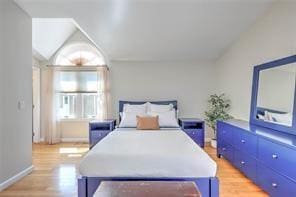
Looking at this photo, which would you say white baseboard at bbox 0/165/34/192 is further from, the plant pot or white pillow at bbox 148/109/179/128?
the plant pot

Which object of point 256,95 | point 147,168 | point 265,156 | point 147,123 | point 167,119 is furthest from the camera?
point 167,119

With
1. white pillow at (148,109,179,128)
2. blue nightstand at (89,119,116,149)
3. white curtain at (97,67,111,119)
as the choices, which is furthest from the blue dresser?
white curtain at (97,67,111,119)

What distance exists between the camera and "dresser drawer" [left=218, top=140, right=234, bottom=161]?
4.61 metres

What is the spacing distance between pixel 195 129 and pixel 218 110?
696 millimetres

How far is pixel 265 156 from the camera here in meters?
3.26

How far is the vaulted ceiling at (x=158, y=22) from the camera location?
420cm

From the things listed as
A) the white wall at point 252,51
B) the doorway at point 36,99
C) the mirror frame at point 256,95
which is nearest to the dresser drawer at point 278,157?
the mirror frame at point 256,95

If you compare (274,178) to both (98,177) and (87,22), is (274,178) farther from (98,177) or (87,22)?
(87,22)

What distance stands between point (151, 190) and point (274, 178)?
1870 mm

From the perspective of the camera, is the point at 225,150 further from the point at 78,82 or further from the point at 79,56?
the point at 79,56

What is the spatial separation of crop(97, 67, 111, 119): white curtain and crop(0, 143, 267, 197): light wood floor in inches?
52.6

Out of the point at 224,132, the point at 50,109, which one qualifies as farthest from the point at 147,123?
the point at 50,109

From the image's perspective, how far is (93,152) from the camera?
310 cm

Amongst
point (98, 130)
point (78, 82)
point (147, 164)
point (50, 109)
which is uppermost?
point (78, 82)
